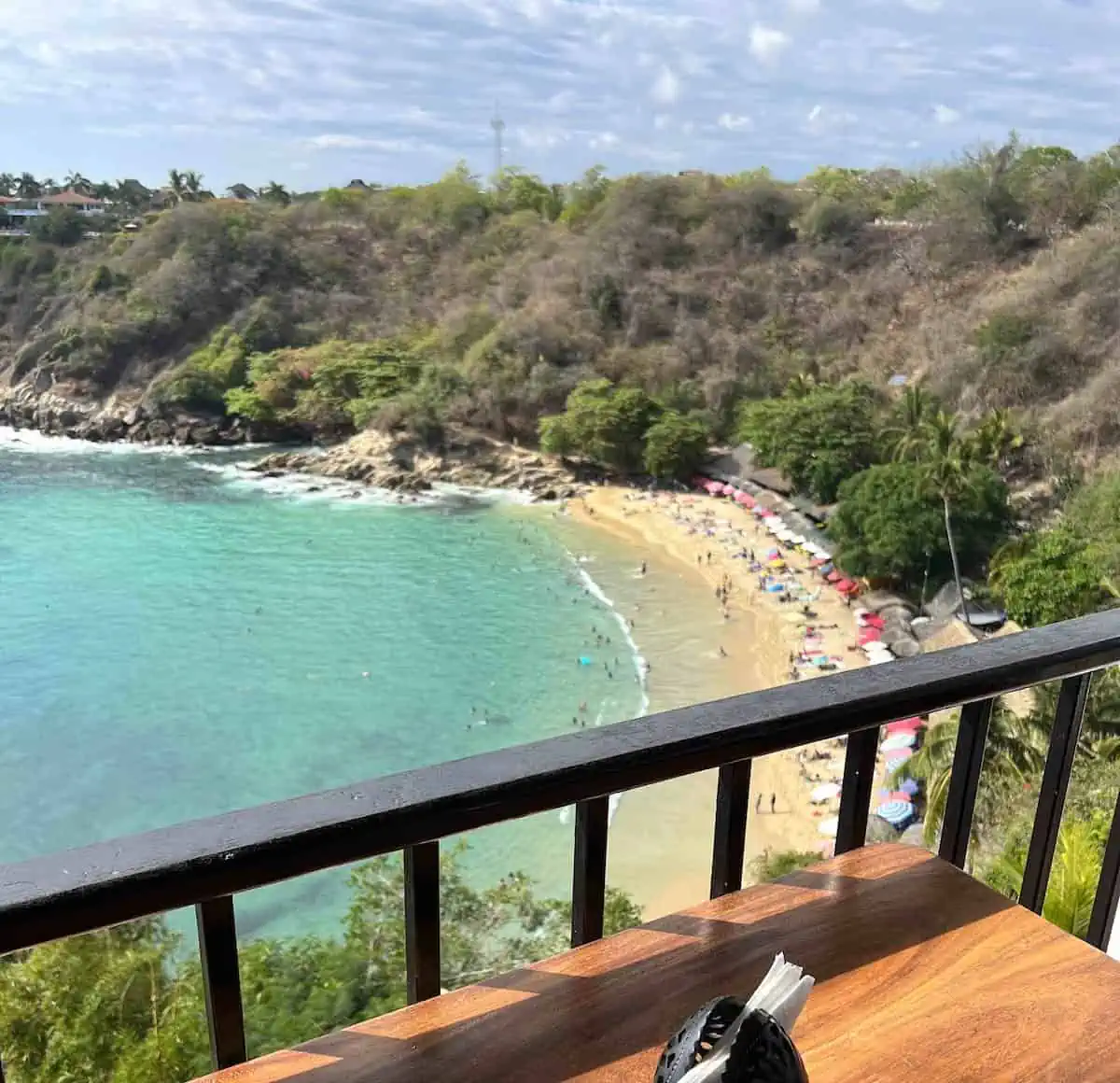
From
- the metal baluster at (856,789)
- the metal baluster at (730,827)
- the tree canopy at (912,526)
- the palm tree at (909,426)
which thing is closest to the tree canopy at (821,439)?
the palm tree at (909,426)

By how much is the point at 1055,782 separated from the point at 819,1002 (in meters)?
0.57

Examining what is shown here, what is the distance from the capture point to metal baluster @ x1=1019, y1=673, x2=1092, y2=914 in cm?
120

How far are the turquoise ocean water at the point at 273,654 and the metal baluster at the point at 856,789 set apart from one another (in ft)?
31.9

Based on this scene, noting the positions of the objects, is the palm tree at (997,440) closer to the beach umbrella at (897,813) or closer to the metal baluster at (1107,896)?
the beach umbrella at (897,813)

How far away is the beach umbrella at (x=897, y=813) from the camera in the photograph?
9773 millimetres

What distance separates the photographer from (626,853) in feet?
34.3

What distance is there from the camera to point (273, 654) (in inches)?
680

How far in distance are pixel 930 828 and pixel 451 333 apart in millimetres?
25109

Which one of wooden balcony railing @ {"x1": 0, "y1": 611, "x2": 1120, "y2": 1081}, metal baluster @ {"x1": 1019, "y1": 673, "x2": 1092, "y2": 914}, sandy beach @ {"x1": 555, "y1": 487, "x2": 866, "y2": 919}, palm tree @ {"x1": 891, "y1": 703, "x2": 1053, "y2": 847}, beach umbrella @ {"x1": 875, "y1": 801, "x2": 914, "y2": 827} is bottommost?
sandy beach @ {"x1": 555, "y1": 487, "x2": 866, "y2": 919}

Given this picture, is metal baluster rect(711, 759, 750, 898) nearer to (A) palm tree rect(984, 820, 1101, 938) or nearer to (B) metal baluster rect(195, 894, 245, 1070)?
(B) metal baluster rect(195, 894, 245, 1070)

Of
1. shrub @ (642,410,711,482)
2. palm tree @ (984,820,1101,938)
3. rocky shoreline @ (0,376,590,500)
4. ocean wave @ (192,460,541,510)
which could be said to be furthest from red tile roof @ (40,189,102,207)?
palm tree @ (984,820,1101,938)

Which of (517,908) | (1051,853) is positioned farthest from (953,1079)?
(517,908)

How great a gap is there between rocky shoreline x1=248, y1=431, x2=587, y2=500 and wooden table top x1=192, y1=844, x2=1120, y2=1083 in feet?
74.7

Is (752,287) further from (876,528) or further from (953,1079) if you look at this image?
(953,1079)
